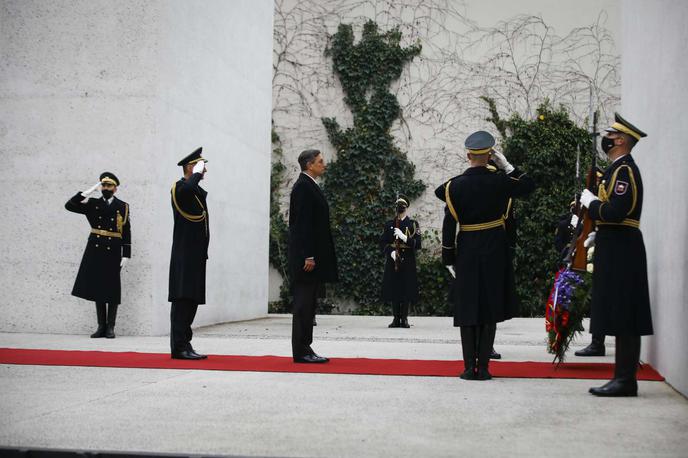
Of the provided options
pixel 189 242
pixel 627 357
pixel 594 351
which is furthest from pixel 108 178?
pixel 627 357

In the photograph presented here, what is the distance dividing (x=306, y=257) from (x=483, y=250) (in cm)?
152

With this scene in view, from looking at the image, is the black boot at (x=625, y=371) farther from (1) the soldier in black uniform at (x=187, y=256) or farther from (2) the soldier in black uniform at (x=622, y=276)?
(1) the soldier in black uniform at (x=187, y=256)

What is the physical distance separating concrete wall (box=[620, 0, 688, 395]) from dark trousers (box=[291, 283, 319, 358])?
268 cm

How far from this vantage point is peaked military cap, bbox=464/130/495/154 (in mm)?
5703

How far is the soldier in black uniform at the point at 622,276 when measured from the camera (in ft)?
15.6

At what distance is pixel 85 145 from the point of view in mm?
9719

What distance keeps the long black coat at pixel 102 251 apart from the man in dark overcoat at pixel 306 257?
10.9 feet

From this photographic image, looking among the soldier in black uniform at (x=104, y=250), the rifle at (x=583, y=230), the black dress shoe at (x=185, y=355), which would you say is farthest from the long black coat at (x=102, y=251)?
the rifle at (x=583, y=230)

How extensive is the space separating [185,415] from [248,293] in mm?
8847

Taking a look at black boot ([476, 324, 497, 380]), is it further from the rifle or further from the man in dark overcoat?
the man in dark overcoat

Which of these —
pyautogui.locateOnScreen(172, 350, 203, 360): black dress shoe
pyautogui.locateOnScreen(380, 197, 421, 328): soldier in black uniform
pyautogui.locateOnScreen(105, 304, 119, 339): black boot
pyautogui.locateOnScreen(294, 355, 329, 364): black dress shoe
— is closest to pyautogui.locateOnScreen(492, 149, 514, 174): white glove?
pyautogui.locateOnScreen(294, 355, 329, 364): black dress shoe

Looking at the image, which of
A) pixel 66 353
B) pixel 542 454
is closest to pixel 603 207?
pixel 542 454

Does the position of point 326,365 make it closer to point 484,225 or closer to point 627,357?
point 484,225

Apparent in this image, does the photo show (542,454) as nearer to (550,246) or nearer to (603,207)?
(603,207)
